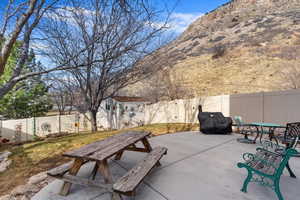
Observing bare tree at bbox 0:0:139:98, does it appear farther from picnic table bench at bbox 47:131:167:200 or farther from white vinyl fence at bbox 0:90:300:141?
white vinyl fence at bbox 0:90:300:141

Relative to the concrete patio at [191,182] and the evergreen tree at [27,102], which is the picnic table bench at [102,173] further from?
the evergreen tree at [27,102]

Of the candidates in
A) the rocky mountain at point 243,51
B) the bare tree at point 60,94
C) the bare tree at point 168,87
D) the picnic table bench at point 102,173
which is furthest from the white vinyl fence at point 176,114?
the picnic table bench at point 102,173

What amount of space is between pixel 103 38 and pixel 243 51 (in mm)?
21770

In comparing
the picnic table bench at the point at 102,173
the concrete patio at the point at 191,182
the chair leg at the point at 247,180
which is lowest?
the concrete patio at the point at 191,182

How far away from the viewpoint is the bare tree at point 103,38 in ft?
17.0

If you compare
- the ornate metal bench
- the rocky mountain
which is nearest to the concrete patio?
the ornate metal bench

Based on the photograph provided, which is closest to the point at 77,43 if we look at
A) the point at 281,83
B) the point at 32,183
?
the point at 32,183

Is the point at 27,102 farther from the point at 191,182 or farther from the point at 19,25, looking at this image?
the point at 191,182

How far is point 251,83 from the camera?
49.9ft

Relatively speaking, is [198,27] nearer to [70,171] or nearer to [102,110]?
[102,110]

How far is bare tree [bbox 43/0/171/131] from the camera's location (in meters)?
5.17

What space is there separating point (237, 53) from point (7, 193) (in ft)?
81.9

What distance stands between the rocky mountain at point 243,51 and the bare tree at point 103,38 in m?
1.72

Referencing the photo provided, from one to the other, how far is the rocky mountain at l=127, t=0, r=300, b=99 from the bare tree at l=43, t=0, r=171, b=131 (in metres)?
1.72
